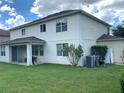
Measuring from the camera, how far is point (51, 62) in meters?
26.0

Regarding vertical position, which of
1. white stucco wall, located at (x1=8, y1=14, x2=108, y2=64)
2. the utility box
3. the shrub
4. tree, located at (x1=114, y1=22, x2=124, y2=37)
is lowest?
the utility box

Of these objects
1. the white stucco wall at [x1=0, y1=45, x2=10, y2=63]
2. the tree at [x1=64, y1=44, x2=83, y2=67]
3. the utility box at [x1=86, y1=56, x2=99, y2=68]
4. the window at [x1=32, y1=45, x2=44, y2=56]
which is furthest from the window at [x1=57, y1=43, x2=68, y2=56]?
the white stucco wall at [x1=0, y1=45, x2=10, y2=63]

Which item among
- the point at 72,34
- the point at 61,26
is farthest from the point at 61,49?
the point at 61,26

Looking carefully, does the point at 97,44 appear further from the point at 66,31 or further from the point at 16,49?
the point at 16,49

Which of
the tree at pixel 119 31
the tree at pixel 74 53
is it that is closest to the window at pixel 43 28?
the tree at pixel 74 53

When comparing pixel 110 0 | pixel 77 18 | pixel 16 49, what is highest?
pixel 110 0

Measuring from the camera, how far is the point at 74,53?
858 inches

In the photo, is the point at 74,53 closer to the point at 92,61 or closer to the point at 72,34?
the point at 92,61

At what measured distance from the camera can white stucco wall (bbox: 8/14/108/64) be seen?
2269 cm

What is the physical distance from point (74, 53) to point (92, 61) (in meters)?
2.08

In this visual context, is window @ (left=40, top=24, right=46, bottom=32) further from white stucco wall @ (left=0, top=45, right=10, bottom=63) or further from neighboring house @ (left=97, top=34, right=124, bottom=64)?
neighboring house @ (left=97, top=34, right=124, bottom=64)

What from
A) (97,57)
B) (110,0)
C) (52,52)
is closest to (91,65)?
(97,57)

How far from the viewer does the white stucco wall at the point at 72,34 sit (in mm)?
22688

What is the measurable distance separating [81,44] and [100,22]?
16.7ft
